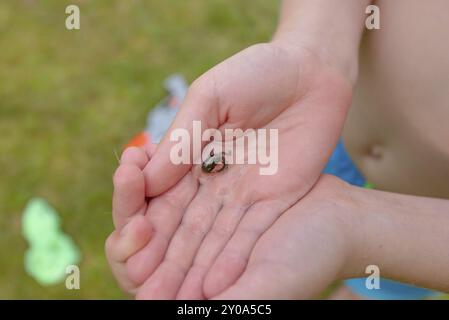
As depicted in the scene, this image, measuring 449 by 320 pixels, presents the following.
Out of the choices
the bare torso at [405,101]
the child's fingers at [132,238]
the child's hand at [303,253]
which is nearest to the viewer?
the child's hand at [303,253]

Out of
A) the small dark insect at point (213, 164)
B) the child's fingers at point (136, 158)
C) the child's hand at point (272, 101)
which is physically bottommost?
the small dark insect at point (213, 164)

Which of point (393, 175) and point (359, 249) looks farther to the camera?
point (393, 175)

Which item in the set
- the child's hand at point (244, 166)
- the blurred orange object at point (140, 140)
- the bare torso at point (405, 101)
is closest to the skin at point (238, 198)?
the child's hand at point (244, 166)

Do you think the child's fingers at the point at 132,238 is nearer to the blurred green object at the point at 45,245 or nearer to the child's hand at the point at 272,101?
the child's hand at the point at 272,101

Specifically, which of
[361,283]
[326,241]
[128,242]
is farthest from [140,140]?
[326,241]

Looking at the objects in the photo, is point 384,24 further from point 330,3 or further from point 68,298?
point 68,298
